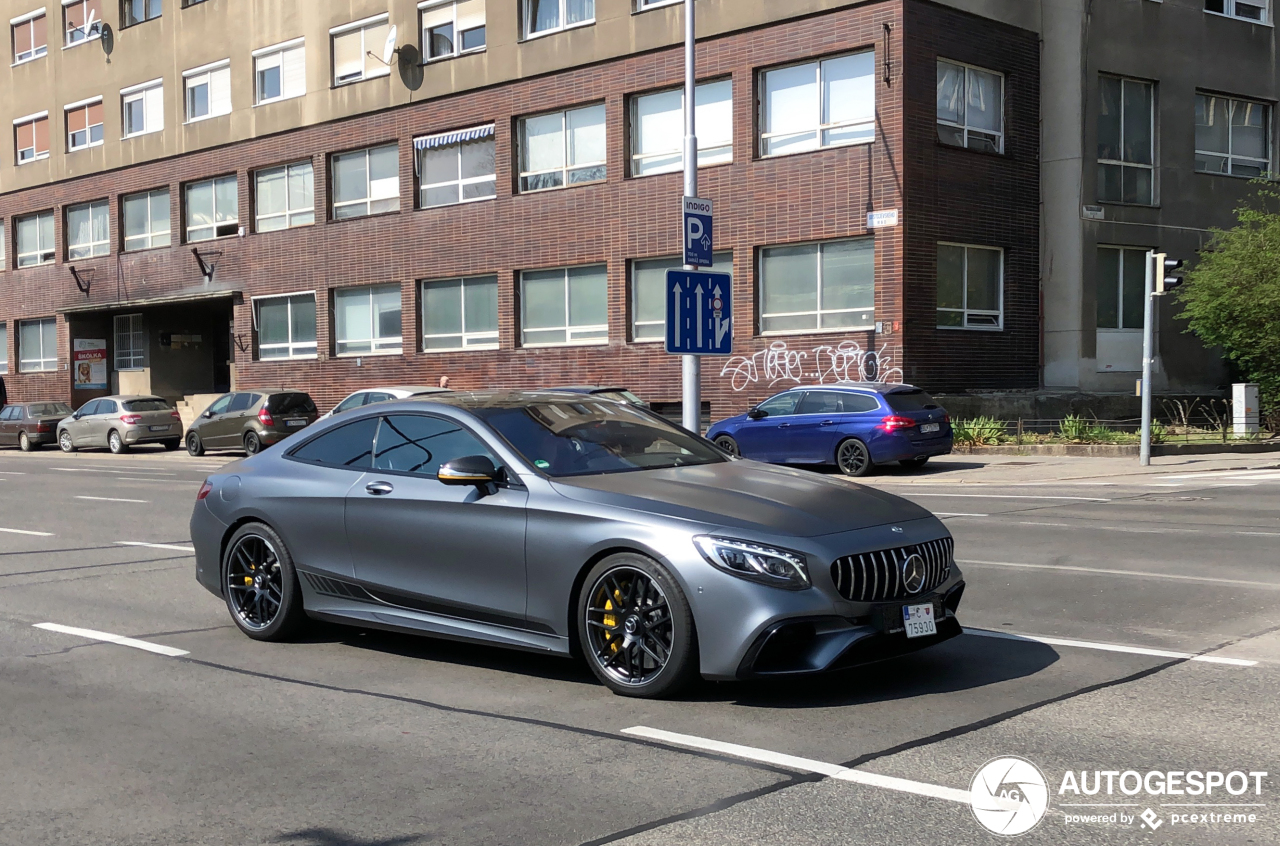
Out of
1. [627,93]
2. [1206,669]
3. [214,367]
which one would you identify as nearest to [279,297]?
[214,367]

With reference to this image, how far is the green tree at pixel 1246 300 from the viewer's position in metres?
26.4

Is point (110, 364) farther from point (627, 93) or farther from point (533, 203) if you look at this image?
point (627, 93)

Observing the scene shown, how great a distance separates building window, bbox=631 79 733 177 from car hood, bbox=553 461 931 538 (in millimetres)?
21184

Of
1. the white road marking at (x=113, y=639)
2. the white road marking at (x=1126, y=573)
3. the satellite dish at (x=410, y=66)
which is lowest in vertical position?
the white road marking at (x=113, y=639)

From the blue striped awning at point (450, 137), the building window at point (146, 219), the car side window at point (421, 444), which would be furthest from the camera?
the building window at point (146, 219)

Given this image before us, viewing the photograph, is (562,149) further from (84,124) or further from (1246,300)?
(84,124)

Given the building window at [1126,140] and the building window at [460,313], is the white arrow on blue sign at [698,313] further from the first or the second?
the building window at [460,313]

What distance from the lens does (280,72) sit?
36.9 metres

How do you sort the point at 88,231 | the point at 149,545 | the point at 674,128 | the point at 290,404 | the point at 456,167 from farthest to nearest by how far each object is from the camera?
1. the point at 88,231
2. the point at 456,167
3. the point at 290,404
4. the point at 674,128
5. the point at 149,545

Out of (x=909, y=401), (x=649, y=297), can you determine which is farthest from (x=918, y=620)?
(x=649, y=297)

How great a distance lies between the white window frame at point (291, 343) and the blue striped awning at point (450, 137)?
223 inches

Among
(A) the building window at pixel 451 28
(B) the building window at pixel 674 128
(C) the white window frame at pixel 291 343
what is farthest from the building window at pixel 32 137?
(B) the building window at pixel 674 128

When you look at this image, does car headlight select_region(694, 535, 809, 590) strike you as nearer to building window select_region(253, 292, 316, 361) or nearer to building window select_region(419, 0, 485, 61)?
building window select_region(419, 0, 485, 61)

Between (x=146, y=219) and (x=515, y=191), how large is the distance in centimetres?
1651
